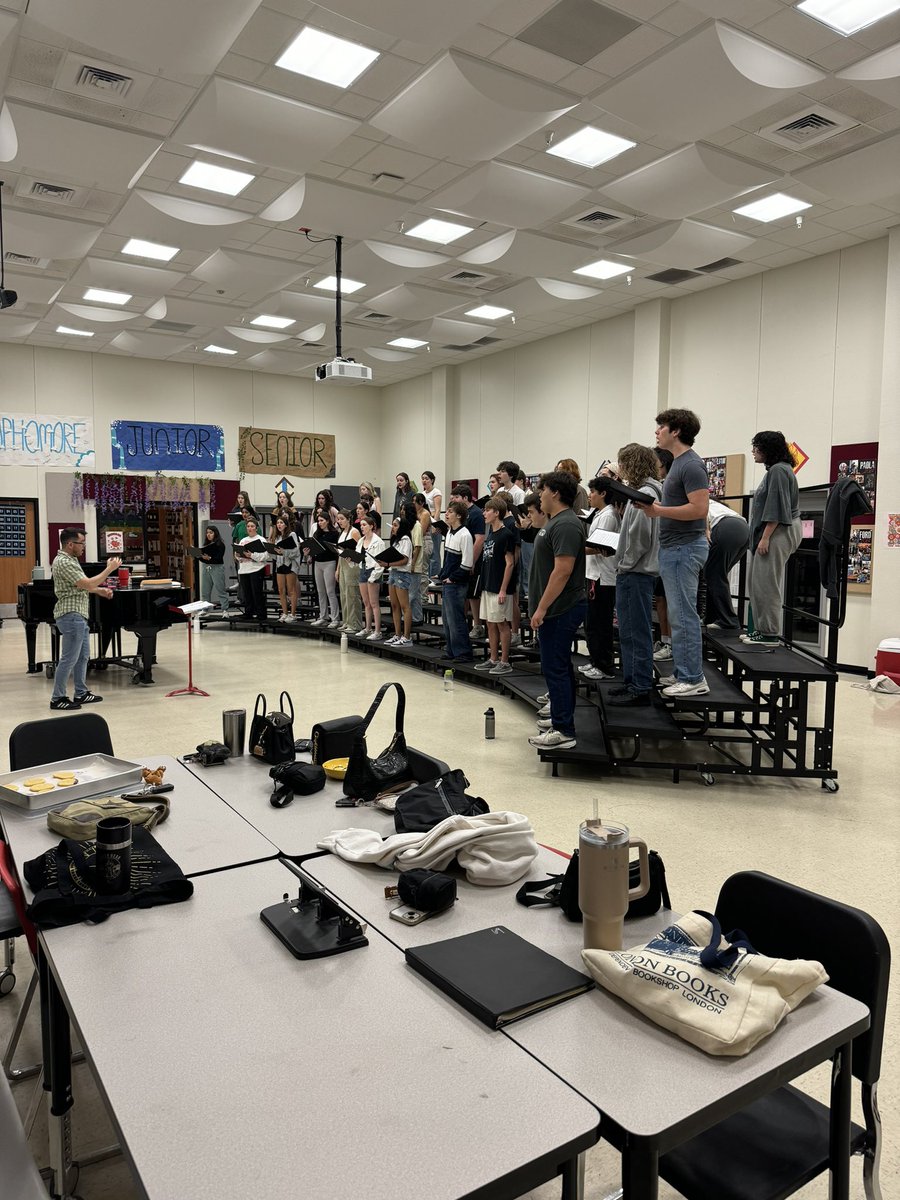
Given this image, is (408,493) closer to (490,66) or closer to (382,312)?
(382,312)

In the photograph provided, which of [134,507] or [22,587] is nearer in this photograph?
[22,587]

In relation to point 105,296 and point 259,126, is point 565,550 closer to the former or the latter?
point 259,126

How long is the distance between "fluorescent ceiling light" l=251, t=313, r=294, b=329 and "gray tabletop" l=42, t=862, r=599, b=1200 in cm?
1151

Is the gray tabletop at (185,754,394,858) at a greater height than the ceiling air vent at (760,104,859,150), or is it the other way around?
the ceiling air vent at (760,104,859,150)

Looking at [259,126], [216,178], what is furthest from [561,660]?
[216,178]

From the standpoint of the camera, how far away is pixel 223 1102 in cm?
117

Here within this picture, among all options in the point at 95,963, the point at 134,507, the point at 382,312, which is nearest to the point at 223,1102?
the point at 95,963

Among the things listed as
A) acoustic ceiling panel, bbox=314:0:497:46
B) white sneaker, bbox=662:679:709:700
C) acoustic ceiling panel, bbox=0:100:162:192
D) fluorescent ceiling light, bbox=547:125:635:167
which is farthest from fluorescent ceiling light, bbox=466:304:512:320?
white sneaker, bbox=662:679:709:700

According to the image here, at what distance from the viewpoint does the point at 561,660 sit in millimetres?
5113

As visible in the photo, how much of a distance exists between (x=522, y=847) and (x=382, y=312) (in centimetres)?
1046

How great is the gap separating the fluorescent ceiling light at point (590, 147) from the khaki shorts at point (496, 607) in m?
3.76

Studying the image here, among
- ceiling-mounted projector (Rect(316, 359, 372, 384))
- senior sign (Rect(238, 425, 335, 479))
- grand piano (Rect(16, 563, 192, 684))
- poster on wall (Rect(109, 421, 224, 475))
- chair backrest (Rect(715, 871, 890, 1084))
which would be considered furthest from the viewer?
senior sign (Rect(238, 425, 335, 479))

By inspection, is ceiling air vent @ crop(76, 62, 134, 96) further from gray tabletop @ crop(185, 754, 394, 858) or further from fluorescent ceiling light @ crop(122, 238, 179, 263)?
gray tabletop @ crop(185, 754, 394, 858)

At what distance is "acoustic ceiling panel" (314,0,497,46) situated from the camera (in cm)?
440
